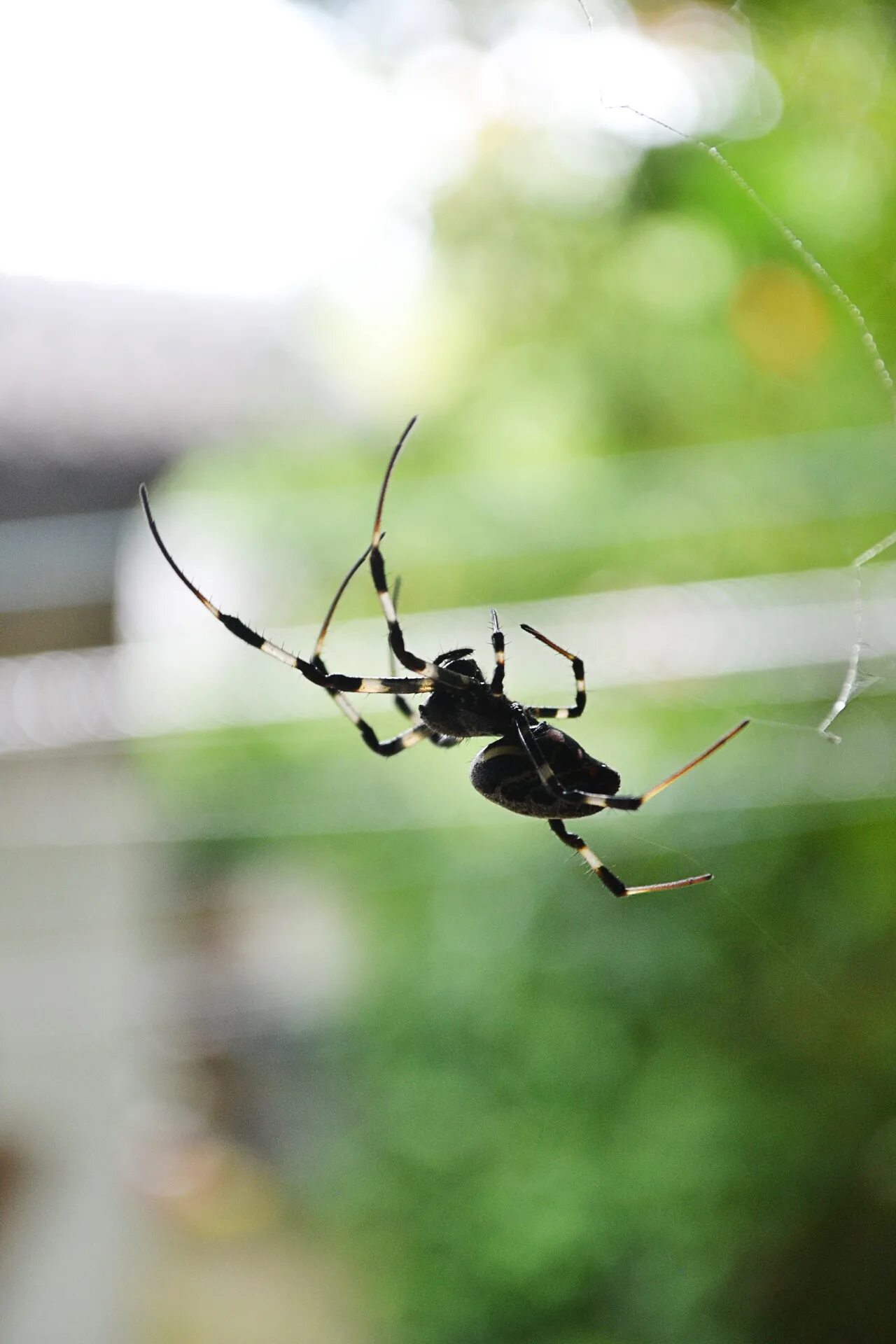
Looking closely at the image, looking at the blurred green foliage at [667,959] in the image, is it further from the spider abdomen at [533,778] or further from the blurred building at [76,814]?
the spider abdomen at [533,778]

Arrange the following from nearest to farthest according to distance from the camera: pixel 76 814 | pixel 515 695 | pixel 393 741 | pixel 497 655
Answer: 1. pixel 497 655
2. pixel 393 741
3. pixel 515 695
4. pixel 76 814

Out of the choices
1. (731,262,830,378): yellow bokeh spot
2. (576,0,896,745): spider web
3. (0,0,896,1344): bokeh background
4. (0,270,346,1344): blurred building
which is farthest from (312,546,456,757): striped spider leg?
(0,270,346,1344): blurred building

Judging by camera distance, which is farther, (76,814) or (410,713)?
(76,814)

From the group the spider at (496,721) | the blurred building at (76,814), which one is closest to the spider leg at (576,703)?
the spider at (496,721)

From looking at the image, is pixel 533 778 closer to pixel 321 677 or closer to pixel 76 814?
pixel 321 677

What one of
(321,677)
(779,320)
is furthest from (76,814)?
(321,677)

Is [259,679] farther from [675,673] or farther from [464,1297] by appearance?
[464,1297]
